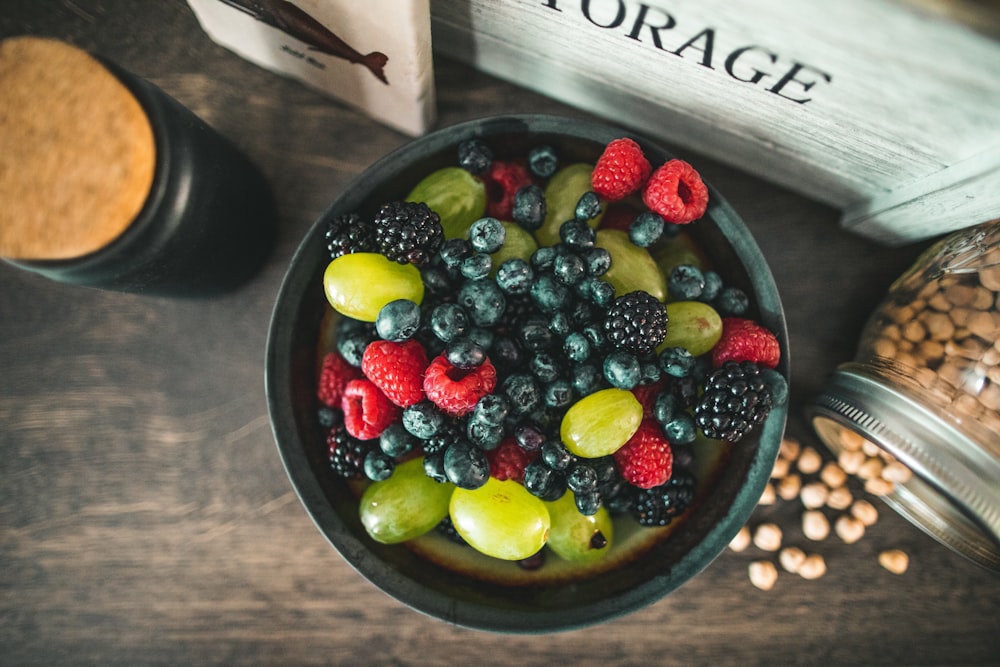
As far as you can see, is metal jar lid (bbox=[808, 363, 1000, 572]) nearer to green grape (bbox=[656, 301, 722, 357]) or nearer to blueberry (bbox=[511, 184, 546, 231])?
green grape (bbox=[656, 301, 722, 357])

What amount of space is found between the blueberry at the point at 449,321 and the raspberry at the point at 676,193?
231 mm

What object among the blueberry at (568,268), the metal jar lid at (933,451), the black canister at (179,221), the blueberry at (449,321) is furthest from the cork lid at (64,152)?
the metal jar lid at (933,451)

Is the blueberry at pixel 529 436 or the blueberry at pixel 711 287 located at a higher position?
the blueberry at pixel 711 287

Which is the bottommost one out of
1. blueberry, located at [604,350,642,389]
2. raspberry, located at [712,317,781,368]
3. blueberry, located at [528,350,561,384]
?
blueberry, located at [528,350,561,384]

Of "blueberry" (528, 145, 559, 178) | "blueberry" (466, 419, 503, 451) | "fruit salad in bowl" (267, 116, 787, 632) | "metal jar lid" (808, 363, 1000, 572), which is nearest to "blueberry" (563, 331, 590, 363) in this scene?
"fruit salad in bowl" (267, 116, 787, 632)

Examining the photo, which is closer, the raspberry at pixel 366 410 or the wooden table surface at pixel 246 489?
the raspberry at pixel 366 410

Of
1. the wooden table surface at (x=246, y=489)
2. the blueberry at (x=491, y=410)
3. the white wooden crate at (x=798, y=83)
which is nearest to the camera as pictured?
the white wooden crate at (x=798, y=83)

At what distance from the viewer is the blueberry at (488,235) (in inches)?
24.3

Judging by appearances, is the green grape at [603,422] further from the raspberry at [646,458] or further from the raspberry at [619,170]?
the raspberry at [619,170]

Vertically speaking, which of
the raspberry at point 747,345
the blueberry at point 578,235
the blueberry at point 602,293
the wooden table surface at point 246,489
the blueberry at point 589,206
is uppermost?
the blueberry at point 589,206

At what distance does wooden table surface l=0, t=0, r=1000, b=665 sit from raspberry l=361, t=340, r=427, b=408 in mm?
308

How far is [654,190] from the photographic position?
2.12 ft

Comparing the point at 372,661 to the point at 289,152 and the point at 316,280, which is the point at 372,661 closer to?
the point at 316,280

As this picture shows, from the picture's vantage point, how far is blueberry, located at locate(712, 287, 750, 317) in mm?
689
